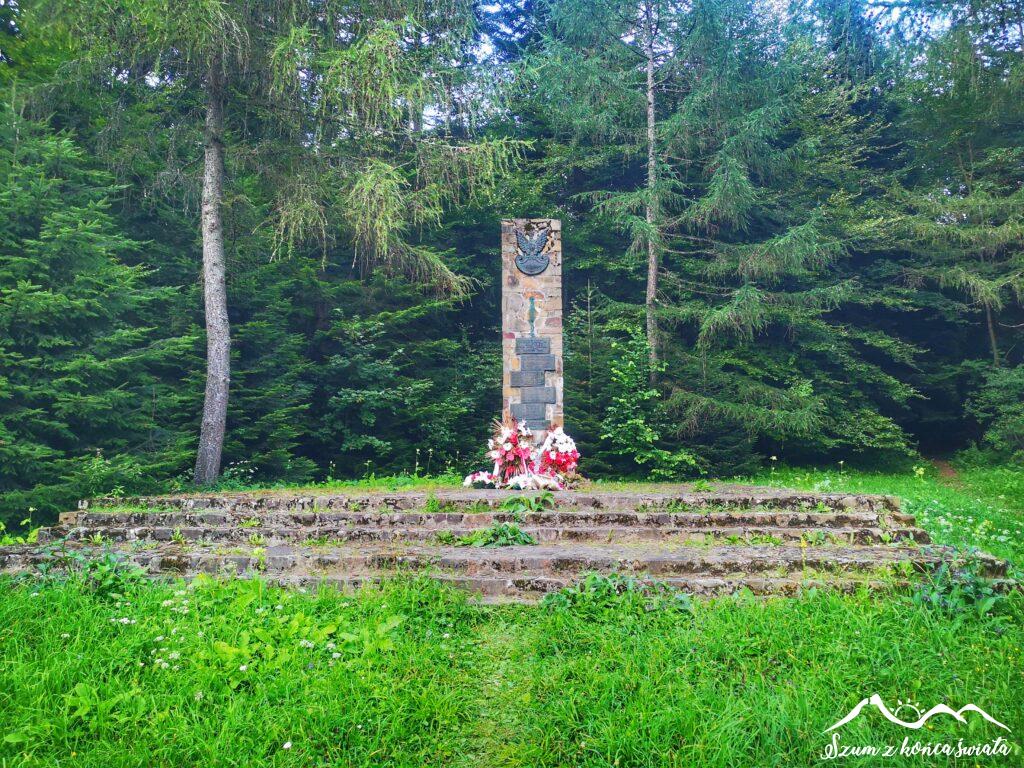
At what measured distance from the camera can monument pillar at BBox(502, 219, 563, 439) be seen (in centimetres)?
852

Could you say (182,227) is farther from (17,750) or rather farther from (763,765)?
(763,765)

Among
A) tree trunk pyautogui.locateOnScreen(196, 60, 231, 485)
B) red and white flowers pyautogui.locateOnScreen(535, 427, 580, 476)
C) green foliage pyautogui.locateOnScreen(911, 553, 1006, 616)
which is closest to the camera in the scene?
green foliage pyautogui.locateOnScreen(911, 553, 1006, 616)

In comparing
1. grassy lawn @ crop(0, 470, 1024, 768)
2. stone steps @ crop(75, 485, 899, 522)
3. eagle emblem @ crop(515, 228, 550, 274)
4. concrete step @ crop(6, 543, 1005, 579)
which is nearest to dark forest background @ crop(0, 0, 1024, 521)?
eagle emblem @ crop(515, 228, 550, 274)

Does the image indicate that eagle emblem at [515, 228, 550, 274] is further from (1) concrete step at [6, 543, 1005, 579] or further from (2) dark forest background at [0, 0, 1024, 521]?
(1) concrete step at [6, 543, 1005, 579]

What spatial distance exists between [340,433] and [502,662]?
362 inches

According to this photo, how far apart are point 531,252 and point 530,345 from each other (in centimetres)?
131

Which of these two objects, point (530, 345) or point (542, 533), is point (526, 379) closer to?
point (530, 345)

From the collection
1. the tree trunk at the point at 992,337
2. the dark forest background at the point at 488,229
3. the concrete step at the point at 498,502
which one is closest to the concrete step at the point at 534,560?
the concrete step at the point at 498,502

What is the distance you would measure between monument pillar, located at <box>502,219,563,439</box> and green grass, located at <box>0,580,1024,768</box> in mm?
4867

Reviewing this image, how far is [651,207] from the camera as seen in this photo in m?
11.9

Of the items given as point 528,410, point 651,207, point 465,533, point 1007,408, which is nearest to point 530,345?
point 528,410

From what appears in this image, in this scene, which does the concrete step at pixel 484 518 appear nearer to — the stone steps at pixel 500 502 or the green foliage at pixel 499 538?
the stone steps at pixel 500 502

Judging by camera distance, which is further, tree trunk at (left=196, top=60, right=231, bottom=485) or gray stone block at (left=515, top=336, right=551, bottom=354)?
tree trunk at (left=196, top=60, right=231, bottom=485)

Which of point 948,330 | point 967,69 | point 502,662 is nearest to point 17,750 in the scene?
point 502,662
